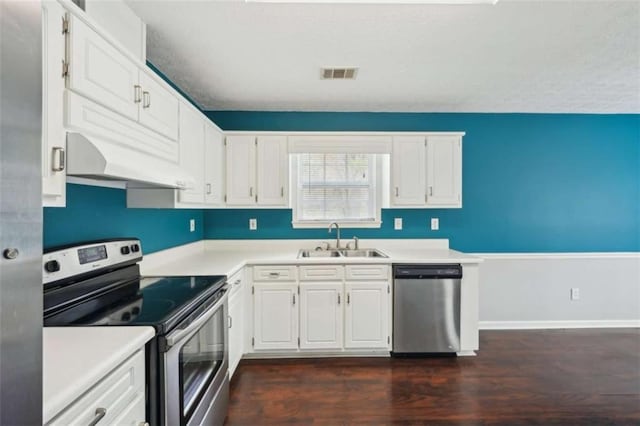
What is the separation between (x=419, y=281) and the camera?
2.90 meters

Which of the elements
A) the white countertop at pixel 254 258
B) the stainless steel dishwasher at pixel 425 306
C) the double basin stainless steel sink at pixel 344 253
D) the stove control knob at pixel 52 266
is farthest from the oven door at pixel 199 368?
the stainless steel dishwasher at pixel 425 306

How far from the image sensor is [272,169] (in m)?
3.33

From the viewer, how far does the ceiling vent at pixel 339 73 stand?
2.56 m

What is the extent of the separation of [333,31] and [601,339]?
3.97 meters

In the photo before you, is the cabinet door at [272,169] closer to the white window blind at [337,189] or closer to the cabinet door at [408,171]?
the white window blind at [337,189]

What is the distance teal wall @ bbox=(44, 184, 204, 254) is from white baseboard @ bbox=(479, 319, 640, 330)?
3446mm

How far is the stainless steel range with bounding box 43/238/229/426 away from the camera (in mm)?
1301

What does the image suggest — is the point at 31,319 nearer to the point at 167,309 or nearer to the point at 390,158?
the point at 167,309

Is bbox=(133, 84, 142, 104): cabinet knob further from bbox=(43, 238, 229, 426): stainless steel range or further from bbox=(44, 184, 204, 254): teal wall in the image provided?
bbox=(43, 238, 229, 426): stainless steel range

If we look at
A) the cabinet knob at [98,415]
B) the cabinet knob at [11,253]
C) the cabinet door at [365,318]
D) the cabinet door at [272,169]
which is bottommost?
the cabinet door at [365,318]

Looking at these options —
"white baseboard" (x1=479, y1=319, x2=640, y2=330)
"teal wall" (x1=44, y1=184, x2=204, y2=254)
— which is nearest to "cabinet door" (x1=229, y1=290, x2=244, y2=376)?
"teal wall" (x1=44, y1=184, x2=204, y2=254)

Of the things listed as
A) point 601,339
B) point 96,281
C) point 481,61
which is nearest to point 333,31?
point 481,61

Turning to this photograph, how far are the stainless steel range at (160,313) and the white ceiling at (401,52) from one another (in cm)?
142

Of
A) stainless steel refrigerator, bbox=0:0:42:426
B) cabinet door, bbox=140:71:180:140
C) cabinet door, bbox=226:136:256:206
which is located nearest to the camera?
stainless steel refrigerator, bbox=0:0:42:426
